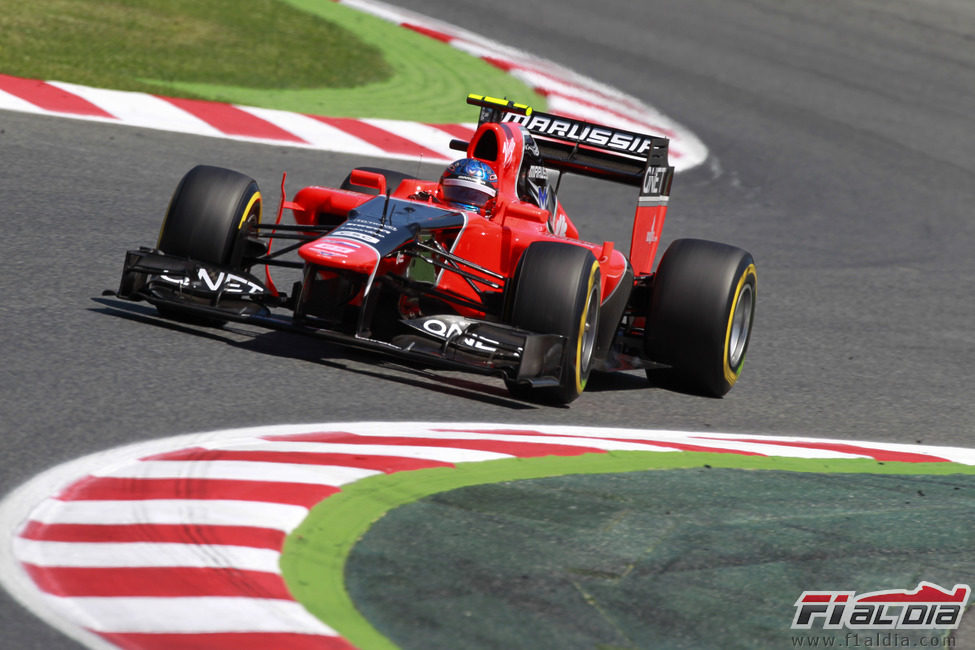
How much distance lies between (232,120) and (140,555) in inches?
341

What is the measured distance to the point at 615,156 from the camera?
27.8ft

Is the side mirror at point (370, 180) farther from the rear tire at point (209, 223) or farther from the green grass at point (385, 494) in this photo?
the green grass at point (385, 494)

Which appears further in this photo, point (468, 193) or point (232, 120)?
point (232, 120)

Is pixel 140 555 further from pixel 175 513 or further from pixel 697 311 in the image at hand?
pixel 697 311

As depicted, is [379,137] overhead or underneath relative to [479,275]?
Result: underneath

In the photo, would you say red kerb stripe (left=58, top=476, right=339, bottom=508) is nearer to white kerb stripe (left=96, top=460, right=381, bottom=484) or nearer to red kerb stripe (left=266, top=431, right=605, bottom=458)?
white kerb stripe (left=96, top=460, right=381, bottom=484)

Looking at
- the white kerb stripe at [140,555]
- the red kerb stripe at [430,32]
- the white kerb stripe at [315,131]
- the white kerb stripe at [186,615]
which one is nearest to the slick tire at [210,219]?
the white kerb stripe at [140,555]

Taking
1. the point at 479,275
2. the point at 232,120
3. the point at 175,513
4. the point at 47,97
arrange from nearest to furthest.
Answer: the point at 175,513 → the point at 479,275 → the point at 47,97 → the point at 232,120

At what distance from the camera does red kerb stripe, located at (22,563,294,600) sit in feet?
12.9

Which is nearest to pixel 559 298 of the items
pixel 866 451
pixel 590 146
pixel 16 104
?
pixel 866 451

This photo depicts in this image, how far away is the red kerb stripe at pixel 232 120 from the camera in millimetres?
12188

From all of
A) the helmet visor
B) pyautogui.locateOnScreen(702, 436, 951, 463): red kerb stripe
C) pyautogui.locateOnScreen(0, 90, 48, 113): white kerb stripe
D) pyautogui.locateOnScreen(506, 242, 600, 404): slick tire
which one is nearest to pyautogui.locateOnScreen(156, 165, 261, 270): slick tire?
the helmet visor

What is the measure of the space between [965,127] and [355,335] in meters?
12.7

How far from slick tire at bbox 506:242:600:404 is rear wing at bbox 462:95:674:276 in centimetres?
153
